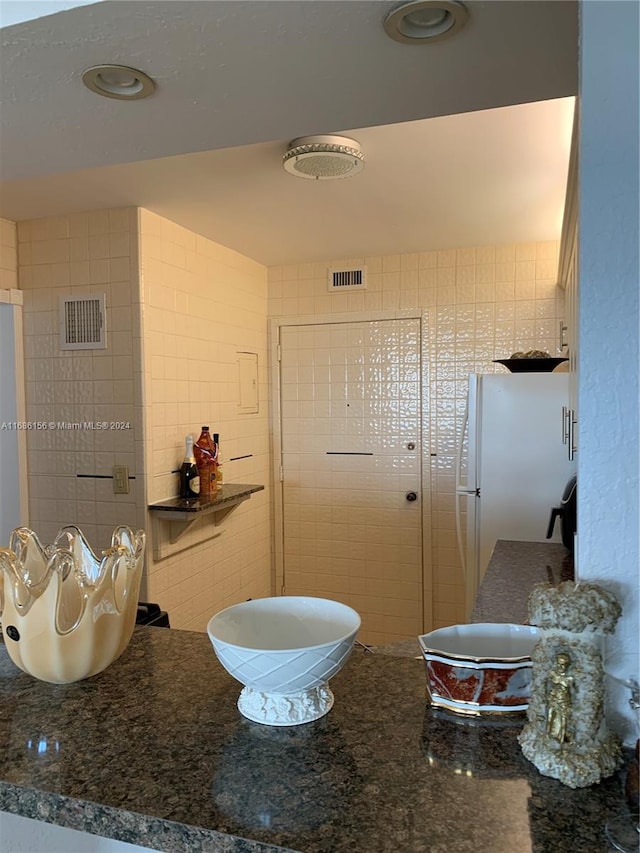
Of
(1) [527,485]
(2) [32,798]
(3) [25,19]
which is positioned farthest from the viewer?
(1) [527,485]

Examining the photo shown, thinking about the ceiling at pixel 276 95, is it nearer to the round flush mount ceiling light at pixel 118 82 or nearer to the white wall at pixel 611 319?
the round flush mount ceiling light at pixel 118 82

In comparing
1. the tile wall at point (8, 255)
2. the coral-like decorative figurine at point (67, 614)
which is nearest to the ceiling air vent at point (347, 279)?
the tile wall at point (8, 255)

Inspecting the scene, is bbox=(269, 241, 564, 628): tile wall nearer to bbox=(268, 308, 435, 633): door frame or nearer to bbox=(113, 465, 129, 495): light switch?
bbox=(268, 308, 435, 633): door frame

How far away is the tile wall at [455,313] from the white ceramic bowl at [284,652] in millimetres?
2719

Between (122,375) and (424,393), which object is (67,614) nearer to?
(122,375)

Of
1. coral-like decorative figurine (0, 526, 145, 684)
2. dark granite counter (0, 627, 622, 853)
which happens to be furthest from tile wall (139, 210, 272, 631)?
dark granite counter (0, 627, 622, 853)

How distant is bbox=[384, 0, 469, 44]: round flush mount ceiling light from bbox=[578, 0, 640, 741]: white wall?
0.67 feet

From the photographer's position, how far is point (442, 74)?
1154 mm

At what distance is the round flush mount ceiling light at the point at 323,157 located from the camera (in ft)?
6.70

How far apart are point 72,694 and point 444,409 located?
9.67 feet

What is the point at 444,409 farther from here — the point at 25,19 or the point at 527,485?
the point at 25,19

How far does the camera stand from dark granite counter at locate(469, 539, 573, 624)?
1.90 metres

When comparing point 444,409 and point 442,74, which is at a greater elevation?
point 442,74

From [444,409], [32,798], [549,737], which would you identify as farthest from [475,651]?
[444,409]
